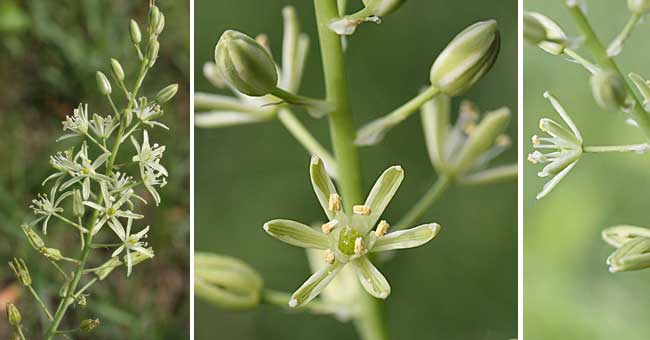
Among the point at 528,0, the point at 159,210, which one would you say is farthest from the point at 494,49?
the point at 159,210

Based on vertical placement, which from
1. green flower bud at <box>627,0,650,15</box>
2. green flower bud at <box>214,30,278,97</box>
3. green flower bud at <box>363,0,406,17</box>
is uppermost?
green flower bud at <box>627,0,650,15</box>

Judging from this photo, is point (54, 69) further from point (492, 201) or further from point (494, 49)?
point (494, 49)

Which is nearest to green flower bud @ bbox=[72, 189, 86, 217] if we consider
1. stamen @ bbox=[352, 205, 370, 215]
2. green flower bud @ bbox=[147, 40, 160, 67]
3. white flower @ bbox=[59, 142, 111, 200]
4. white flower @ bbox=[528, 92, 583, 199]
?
white flower @ bbox=[59, 142, 111, 200]

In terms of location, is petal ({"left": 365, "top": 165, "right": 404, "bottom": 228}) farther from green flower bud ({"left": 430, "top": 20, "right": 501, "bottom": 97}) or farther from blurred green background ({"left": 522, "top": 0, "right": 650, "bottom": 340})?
blurred green background ({"left": 522, "top": 0, "right": 650, "bottom": 340})

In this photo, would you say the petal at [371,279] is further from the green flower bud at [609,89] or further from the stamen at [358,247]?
the green flower bud at [609,89]

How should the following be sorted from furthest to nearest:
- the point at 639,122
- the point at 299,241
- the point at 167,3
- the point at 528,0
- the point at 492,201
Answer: the point at 167,3
the point at 492,201
the point at 528,0
the point at 299,241
the point at 639,122

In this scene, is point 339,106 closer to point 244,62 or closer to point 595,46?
point 244,62
